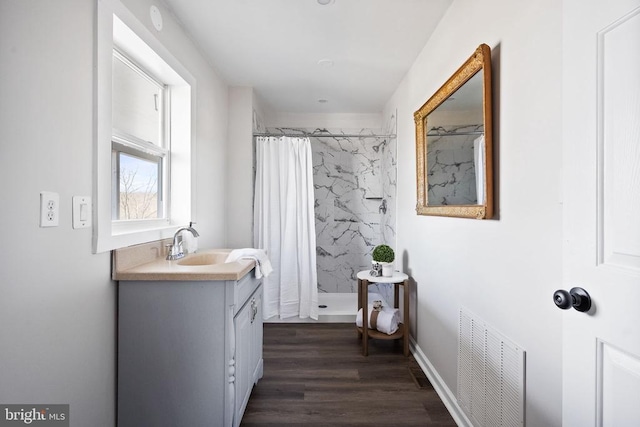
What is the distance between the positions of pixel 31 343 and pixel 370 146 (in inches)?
138

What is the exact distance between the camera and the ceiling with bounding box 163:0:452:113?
1.76 meters

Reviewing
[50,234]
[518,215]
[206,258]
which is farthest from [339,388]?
[50,234]

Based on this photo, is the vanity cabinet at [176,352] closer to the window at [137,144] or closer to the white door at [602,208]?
the window at [137,144]

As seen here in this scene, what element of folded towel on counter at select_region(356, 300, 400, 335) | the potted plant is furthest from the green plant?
folded towel on counter at select_region(356, 300, 400, 335)

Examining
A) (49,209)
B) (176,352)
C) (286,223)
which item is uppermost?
(49,209)

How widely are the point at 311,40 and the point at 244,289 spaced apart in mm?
1717

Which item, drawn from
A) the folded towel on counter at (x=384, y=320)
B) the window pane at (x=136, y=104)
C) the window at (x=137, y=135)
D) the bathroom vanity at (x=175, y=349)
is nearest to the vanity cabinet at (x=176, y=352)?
the bathroom vanity at (x=175, y=349)

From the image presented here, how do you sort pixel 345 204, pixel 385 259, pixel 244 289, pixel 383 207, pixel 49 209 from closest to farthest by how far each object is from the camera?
pixel 49 209, pixel 244 289, pixel 385 259, pixel 383 207, pixel 345 204

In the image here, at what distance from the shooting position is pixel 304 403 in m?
1.75

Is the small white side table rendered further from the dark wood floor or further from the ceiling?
the ceiling

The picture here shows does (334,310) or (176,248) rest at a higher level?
(176,248)

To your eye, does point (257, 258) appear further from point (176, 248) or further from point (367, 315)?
point (367, 315)

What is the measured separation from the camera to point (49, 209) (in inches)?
39.2

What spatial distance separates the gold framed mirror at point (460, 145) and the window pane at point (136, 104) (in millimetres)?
1746
